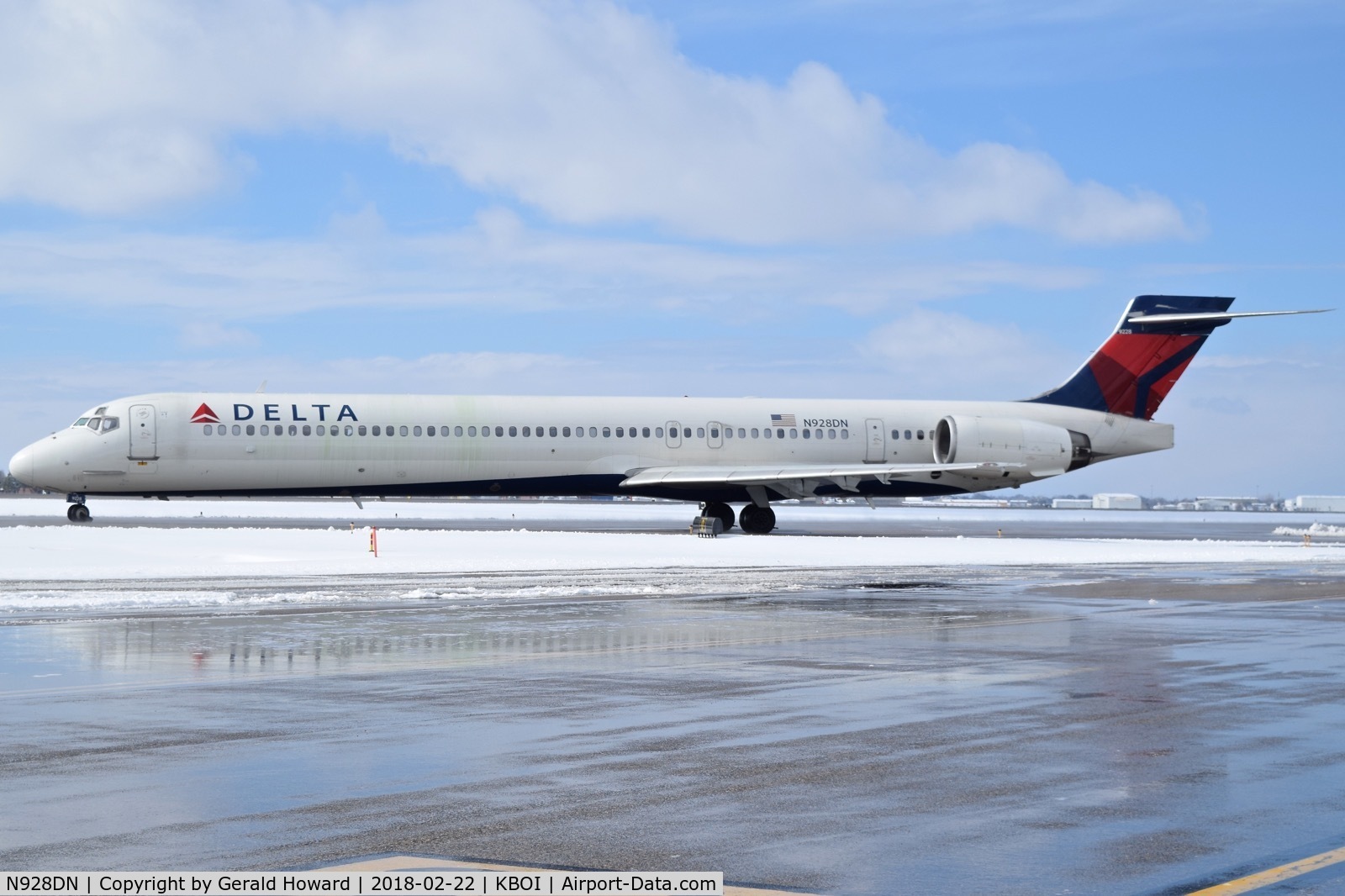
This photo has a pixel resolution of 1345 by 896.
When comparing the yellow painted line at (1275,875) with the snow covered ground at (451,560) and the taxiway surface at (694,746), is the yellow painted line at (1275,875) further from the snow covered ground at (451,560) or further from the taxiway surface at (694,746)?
the snow covered ground at (451,560)

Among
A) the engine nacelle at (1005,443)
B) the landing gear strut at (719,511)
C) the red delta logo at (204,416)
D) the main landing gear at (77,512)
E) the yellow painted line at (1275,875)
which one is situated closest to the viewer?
the yellow painted line at (1275,875)

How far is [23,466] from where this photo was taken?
140 feet

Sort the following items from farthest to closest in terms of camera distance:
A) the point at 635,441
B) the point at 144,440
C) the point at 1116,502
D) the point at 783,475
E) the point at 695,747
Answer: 1. the point at 1116,502
2. the point at 635,441
3. the point at 783,475
4. the point at 144,440
5. the point at 695,747

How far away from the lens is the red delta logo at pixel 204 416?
42.4 meters

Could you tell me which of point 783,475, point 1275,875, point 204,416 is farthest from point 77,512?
point 1275,875

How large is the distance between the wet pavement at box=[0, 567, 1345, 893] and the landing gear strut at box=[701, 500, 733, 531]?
1190 inches

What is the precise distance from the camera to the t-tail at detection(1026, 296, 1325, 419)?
5256cm

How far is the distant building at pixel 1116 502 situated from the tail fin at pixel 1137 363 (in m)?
91.0

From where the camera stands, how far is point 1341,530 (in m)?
67.3

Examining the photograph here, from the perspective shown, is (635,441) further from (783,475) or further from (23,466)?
(23,466)

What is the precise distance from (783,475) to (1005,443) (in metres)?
8.33

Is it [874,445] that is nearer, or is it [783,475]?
[783,475]

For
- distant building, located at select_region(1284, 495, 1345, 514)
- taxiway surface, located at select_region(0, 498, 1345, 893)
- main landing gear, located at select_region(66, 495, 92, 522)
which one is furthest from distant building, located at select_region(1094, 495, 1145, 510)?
taxiway surface, located at select_region(0, 498, 1345, 893)
